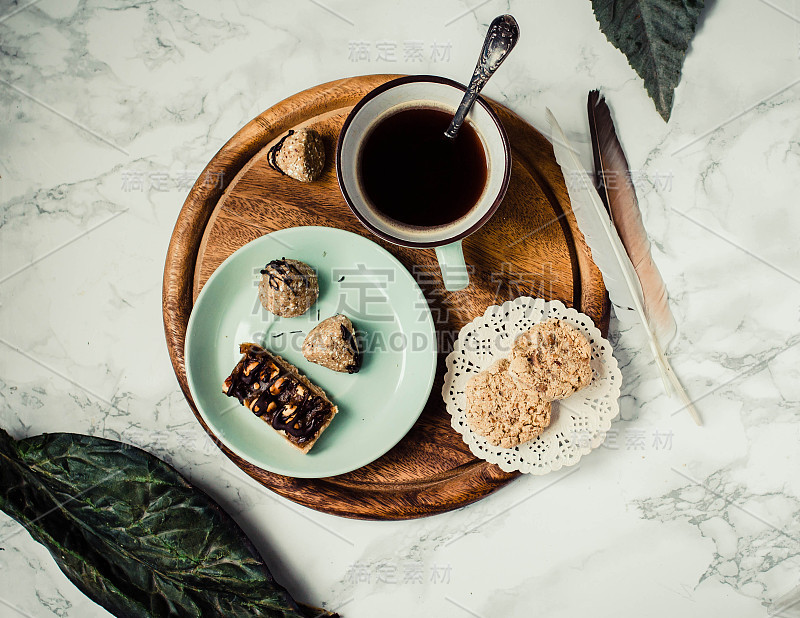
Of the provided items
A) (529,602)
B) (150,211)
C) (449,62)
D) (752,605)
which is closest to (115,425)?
(150,211)

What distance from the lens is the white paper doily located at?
1.29 meters

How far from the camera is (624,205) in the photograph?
53.9 inches

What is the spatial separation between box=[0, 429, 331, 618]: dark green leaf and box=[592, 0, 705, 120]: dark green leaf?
1503 millimetres

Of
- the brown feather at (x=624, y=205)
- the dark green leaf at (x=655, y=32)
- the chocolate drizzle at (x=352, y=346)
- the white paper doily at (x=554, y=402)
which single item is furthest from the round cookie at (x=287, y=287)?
the dark green leaf at (x=655, y=32)

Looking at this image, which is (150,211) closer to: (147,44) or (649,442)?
(147,44)

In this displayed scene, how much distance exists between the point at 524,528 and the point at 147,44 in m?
1.57

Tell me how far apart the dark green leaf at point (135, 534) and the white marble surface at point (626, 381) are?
0.08 m

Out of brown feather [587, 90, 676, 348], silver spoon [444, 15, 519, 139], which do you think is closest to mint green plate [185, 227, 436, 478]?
silver spoon [444, 15, 519, 139]

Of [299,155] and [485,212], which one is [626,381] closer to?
[485,212]

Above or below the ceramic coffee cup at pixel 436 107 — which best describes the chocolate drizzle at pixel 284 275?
below

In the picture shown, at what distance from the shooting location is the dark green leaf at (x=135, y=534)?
4.36 ft

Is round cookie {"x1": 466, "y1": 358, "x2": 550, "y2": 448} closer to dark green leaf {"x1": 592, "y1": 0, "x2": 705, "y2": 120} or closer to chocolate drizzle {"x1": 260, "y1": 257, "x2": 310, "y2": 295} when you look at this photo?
chocolate drizzle {"x1": 260, "y1": 257, "x2": 310, "y2": 295}

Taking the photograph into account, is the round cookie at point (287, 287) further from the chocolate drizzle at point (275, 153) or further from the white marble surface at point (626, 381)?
the white marble surface at point (626, 381)

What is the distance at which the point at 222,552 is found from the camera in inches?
53.2
